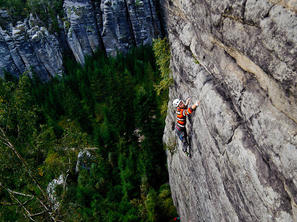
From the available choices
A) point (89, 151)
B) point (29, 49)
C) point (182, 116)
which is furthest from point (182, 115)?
point (29, 49)

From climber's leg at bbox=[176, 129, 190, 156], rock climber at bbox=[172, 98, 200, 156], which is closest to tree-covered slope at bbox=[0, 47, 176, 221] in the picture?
climber's leg at bbox=[176, 129, 190, 156]

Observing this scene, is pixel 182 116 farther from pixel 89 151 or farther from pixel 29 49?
pixel 29 49

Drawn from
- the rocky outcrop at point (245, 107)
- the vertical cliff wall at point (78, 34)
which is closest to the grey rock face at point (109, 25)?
the vertical cliff wall at point (78, 34)

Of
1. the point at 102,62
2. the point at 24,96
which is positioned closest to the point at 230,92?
the point at 24,96

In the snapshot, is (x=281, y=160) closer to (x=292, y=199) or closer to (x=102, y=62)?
(x=292, y=199)

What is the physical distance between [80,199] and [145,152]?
26.1ft

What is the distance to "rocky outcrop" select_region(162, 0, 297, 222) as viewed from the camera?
4660mm

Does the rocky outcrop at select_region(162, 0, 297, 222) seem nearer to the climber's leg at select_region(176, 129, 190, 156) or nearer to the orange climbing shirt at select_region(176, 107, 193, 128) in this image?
the orange climbing shirt at select_region(176, 107, 193, 128)

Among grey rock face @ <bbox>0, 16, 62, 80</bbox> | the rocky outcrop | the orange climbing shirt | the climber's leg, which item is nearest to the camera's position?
the rocky outcrop

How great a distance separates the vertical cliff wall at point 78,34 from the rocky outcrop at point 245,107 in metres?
41.4

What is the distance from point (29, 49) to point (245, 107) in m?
51.0

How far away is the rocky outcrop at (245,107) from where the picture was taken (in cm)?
466

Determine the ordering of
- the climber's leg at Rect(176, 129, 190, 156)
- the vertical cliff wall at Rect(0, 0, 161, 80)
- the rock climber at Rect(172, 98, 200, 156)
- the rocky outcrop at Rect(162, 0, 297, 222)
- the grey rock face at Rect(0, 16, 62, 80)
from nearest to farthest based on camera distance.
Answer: the rocky outcrop at Rect(162, 0, 297, 222), the rock climber at Rect(172, 98, 200, 156), the climber's leg at Rect(176, 129, 190, 156), the grey rock face at Rect(0, 16, 62, 80), the vertical cliff wall at Rect(0, 0, 161, 80)

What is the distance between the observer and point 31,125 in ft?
39.6
